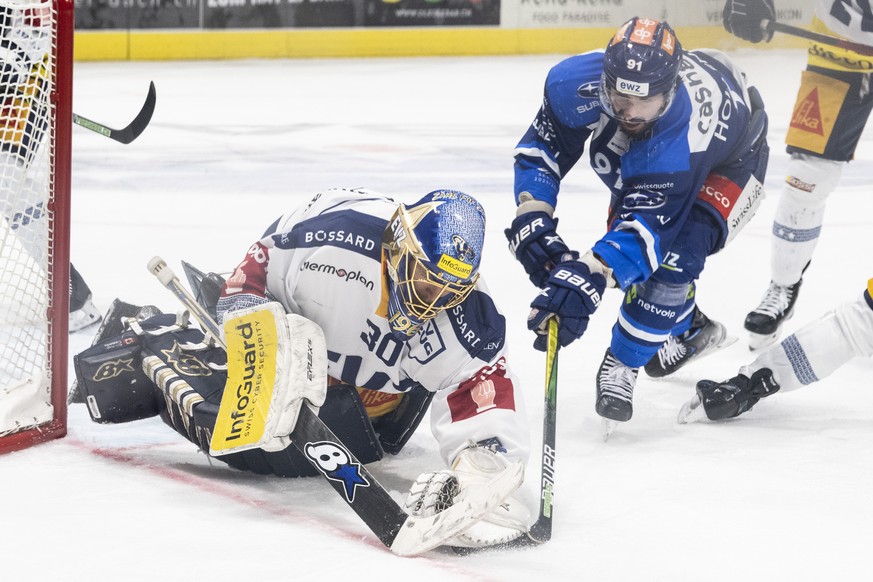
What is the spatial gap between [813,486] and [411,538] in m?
0.95

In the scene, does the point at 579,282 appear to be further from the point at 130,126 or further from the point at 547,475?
the point at 130,126

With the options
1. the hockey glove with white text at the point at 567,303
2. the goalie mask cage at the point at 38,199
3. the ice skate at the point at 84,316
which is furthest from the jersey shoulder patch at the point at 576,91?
the ice skate at the point at 84,316

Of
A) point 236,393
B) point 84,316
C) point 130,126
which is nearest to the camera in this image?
point 236,393

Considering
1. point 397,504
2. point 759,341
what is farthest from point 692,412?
point 397,504

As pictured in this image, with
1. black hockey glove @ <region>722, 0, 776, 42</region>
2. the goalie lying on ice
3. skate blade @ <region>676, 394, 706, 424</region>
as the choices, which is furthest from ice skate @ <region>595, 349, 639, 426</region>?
black hockey glove @ <region>722, 0, 776, 42</region>

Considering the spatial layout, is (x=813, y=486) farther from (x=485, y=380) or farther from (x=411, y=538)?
→ (x=411, y=538)

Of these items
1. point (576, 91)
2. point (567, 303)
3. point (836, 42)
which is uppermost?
point (836, 42)

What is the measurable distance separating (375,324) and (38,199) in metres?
0.78

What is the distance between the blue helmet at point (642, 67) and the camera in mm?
2457

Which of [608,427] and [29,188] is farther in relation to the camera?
[608,427]

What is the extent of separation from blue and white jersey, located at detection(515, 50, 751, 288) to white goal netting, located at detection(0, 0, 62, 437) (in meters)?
1.07

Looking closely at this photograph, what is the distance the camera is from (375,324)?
2.14 meters

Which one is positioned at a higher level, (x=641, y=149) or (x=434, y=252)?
(x=641, y=149)

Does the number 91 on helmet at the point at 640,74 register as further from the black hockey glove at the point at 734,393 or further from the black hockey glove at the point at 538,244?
the black hockey glove at the point at 734,393
